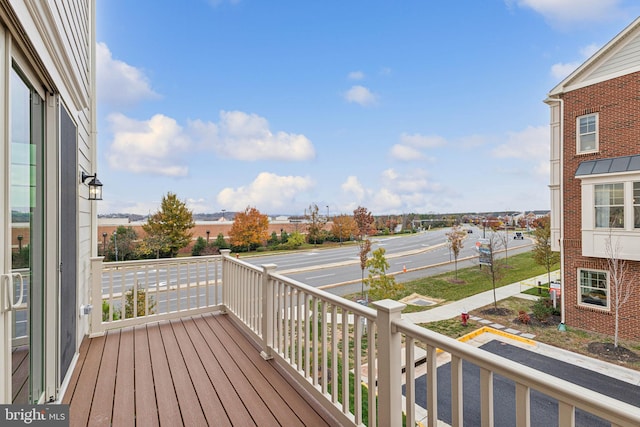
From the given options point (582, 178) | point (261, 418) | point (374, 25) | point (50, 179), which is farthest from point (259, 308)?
point (374, 25)

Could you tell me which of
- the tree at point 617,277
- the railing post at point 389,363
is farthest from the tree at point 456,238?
the railing post at point 389,363

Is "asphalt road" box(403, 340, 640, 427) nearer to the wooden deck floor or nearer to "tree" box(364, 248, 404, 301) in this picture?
"tree" box(364, 248, 404, 301)

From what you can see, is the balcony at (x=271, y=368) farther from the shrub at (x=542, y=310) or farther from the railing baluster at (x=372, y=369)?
the shrub at (x=542, y=310)

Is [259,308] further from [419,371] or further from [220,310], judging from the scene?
[419,371]

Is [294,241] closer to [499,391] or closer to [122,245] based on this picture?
[122,245]

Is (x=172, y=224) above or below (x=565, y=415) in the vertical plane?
above

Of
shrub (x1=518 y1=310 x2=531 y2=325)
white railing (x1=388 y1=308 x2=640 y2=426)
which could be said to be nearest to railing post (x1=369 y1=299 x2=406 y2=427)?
white railing (x1=388 y1=308 x2=640 y2=426)

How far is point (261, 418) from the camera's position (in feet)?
5.82

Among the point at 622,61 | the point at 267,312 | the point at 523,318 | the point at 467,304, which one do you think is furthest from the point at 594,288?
the point at 267,312

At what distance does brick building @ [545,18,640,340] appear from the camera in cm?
658

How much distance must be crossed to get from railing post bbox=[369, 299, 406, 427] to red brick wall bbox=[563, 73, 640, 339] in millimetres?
8383

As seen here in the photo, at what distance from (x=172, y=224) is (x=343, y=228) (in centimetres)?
1024

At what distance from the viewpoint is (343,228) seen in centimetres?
1980

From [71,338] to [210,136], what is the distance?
18.9 meters
